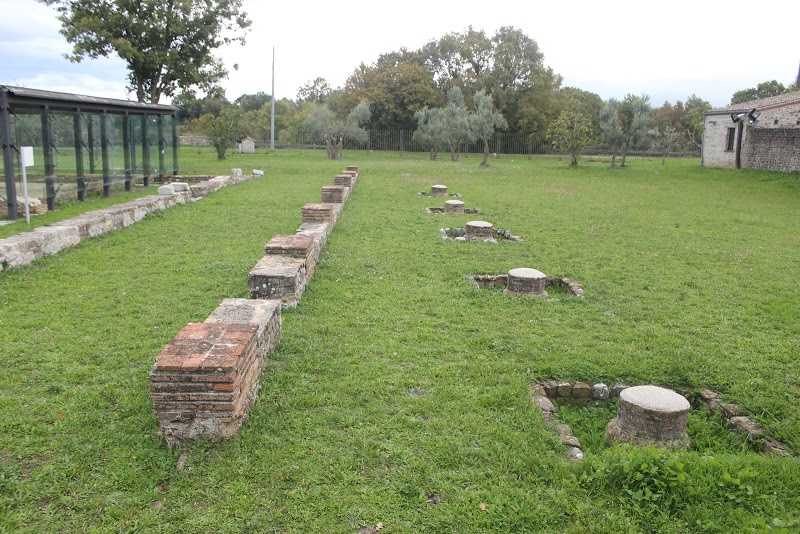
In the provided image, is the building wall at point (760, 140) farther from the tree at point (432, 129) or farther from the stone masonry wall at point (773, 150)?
the tree at point (432, 129)

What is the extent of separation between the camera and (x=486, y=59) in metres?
45.9

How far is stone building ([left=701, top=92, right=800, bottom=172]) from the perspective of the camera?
907 inches

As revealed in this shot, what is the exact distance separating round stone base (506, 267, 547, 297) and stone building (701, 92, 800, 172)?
2042 cm

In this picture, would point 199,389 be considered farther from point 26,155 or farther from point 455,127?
point 455,127

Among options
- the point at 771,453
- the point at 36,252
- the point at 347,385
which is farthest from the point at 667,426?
the point at 36,252

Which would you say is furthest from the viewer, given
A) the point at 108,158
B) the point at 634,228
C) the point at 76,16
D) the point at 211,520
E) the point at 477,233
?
the point at 76,16

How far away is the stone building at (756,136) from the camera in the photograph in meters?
23.0

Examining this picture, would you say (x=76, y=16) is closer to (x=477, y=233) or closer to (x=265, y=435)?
(x=477, y=233)

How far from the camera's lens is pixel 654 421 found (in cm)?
397

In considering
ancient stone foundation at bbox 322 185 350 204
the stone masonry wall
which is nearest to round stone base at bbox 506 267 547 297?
ancient stone foundation at bbox 322 185 350 204

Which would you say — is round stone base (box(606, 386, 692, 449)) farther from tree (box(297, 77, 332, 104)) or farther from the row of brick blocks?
tree (box(297, 77, 332, 104))

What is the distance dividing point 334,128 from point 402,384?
1262 inches

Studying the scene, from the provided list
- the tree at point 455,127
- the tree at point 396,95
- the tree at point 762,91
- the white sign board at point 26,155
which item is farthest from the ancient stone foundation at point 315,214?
the tree at point 762,91

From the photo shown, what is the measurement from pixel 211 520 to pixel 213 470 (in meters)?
0.47
